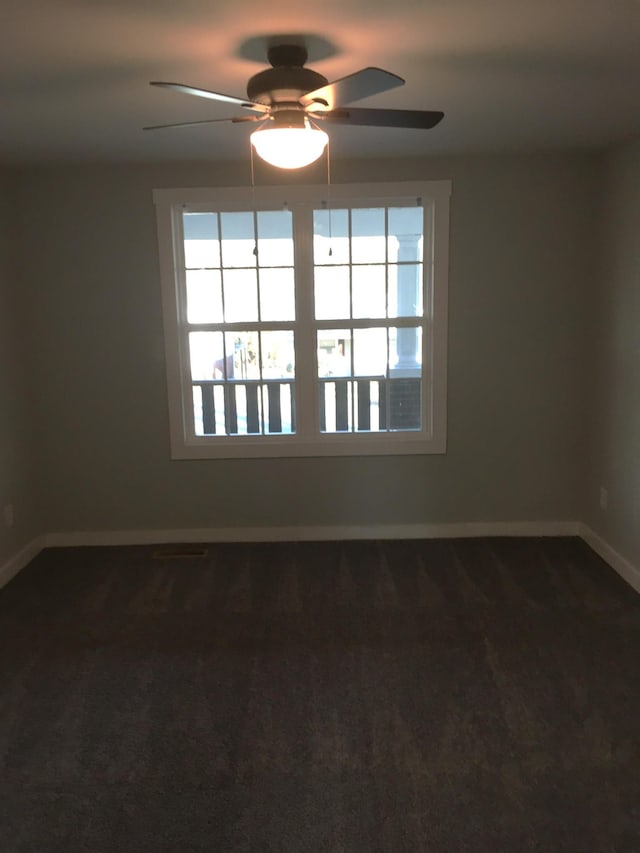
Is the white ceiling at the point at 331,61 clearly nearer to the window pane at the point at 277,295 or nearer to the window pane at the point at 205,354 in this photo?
the window pane at the point at 277,295

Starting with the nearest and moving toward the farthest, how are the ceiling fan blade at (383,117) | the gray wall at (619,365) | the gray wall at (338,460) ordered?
the ceiling fan blade at (383,117), the gray wall at (619,365), the gray wall at (338,460)

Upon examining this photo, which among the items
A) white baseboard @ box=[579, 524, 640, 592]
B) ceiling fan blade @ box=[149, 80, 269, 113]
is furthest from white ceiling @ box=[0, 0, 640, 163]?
white baseboard @ box=[579, 524, 640, 592]

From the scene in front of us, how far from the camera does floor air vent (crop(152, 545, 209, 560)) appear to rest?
4.16 m

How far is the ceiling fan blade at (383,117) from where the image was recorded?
224 cm

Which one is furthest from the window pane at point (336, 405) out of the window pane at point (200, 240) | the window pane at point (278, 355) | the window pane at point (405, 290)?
the window pane at point (200, 240)

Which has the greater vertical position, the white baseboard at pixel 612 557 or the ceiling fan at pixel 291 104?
the ceiling fan at pixel 291 104

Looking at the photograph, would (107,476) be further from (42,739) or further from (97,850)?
(97,850)

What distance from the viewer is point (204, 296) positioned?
4.24 metres

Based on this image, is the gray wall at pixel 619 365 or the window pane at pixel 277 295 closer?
the gray wall at pixel 619 365

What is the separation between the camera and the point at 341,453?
4.29 meters

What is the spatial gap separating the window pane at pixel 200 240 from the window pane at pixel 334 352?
851mm

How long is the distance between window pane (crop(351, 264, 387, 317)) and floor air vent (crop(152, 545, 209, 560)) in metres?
1.85

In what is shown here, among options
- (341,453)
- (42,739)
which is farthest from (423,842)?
(341,453)

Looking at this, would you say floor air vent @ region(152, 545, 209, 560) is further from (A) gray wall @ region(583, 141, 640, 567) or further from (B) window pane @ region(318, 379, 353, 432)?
(A) gray wall @ region(583, 141, 640, 567)
